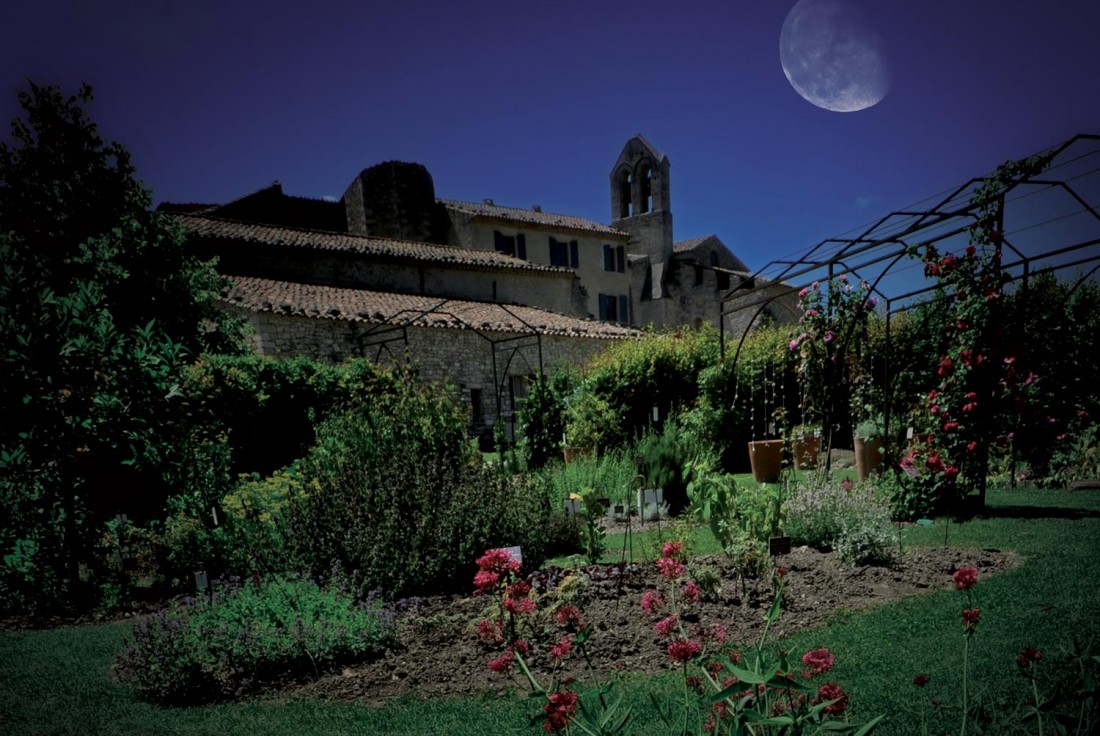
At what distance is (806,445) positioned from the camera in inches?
366

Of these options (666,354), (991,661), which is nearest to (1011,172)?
(991,661)

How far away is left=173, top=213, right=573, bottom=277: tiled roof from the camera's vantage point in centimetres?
1862

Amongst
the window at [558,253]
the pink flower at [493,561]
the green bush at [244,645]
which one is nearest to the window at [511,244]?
the window at [558,253]

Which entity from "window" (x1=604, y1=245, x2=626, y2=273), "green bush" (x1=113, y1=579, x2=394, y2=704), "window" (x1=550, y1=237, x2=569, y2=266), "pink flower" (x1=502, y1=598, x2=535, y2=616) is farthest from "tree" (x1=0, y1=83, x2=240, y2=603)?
"window" (x1=604, y1=245, x2=626, y2=273)

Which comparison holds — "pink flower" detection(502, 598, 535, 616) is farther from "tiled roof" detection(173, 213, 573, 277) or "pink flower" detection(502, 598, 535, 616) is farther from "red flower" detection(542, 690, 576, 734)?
"tiled roof" detection(173, 213, 573, 277)

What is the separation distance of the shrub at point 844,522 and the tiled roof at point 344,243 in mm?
17811

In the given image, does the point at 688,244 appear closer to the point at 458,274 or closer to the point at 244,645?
the point at 458,274

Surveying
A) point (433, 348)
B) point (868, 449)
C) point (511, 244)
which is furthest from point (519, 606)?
point (511, 244)

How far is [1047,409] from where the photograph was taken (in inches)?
321

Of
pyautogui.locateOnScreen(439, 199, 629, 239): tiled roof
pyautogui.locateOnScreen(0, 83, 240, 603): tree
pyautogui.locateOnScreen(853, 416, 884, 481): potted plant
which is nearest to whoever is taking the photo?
pyautogui.locateOnScreen(0, 83, 240, 603): tree

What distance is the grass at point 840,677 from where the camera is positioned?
272cm

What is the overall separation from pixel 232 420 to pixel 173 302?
3.55m

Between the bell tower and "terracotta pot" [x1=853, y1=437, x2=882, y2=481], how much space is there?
2507 cm

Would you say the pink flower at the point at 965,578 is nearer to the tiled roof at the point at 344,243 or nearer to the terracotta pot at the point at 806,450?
the terracotta pot at the point at 806,450
